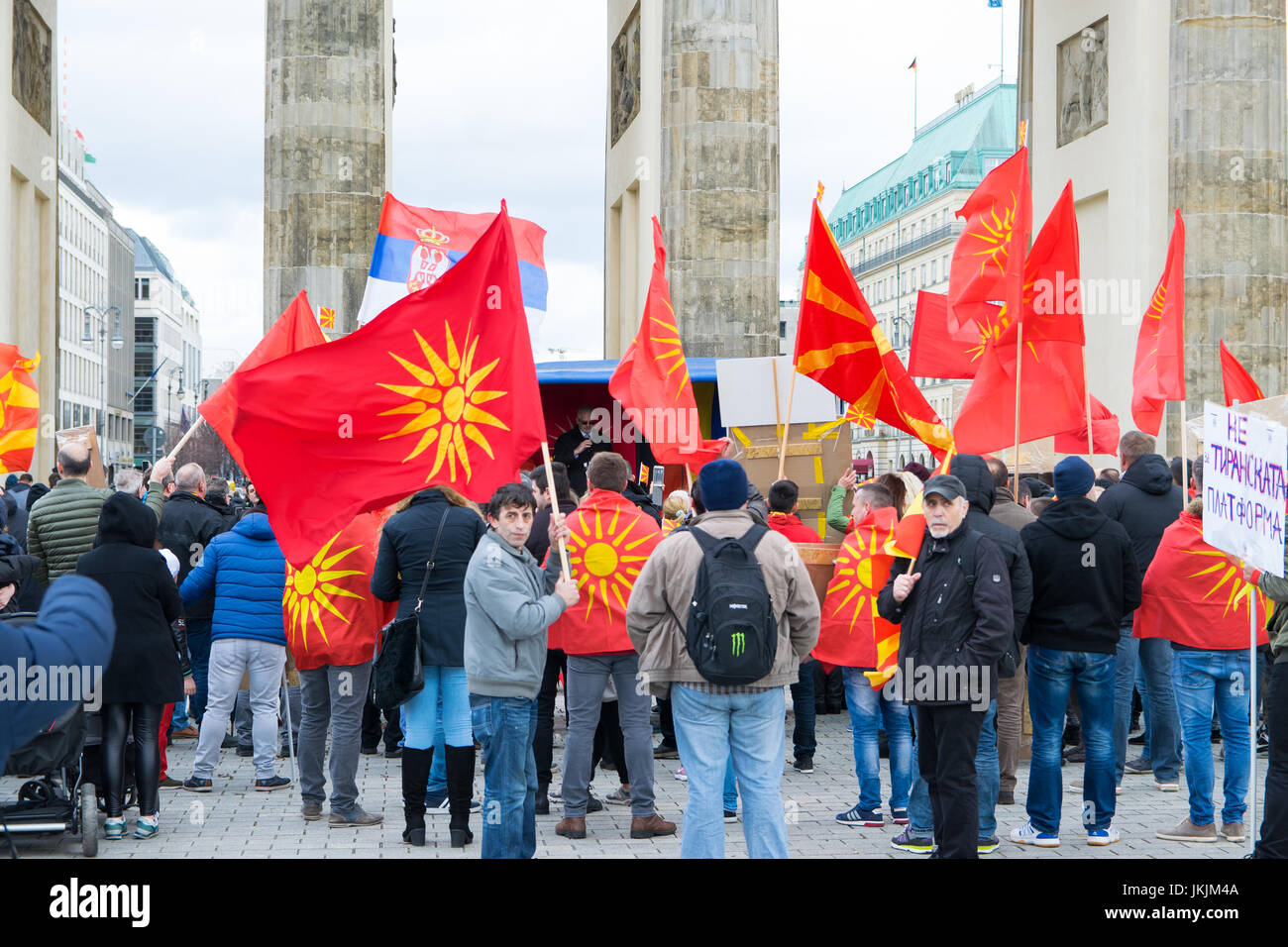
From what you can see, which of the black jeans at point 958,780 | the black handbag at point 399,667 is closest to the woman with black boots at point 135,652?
the black handbag at point 399,667

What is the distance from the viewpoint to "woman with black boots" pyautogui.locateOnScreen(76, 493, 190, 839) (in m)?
8.41

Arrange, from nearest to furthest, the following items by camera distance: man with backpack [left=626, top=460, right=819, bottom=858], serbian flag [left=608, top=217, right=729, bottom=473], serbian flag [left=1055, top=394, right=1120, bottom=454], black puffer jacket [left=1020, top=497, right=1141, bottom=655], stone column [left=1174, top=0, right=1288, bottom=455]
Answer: man with backpack [left=626, top=460, right=819, bottom=858]
black puffer jacket [left=1020, top=497, right=1141, bottom=655]
serbian flag [left=608, top=217, right=729, bottom=473]
serbian flag [left=1055, top=394, right=1120, bottom=454]
stone column [left=1174, top=0, right=1288, bottom=455]

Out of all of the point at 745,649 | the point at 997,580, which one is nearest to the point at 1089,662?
the point at 997,580

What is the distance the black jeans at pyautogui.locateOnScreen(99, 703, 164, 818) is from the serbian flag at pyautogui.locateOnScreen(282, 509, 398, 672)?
34.0 inches

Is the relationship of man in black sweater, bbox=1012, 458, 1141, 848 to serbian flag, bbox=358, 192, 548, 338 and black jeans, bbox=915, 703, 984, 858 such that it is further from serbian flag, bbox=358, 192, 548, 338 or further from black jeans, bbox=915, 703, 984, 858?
serbian flag, bbox=358, 192, 548, 338

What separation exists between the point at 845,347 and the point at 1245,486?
3.11 metres

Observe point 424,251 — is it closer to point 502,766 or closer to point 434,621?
point 434,621

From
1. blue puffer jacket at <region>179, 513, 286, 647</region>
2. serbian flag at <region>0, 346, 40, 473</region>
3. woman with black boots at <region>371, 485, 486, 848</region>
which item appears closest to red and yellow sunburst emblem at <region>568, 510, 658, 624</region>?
woman with black boots at <region>371, 485, 486, 848</region>

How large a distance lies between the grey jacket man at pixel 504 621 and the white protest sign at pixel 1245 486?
3074 millimetres

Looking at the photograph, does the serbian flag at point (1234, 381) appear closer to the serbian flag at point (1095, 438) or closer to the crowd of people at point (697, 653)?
the crowd of people at point (697, 653)

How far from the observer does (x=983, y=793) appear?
801cm

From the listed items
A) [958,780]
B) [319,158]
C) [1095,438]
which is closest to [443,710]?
[958,780]

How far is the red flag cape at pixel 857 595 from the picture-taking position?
8.84 meters

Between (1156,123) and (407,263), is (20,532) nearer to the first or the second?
(407,263)
